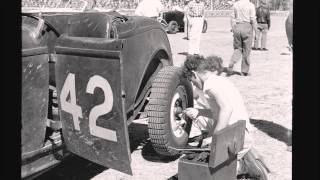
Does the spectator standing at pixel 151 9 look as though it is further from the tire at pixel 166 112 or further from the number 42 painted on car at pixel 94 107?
the number 42 painted on car at pixel 94 107

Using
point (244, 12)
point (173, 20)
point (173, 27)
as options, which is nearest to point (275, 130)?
point (244, 12)

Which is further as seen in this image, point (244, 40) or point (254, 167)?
point (244, 40)

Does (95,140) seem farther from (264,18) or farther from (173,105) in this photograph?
(264,18)

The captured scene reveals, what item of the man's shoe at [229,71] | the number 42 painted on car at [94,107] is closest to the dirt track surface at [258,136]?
the man's shoe at [229,71]

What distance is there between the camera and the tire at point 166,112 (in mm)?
4266

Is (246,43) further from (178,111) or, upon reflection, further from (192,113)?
(192,113)

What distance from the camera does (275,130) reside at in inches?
226

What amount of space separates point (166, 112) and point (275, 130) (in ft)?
6.58

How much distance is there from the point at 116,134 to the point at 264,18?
38.2 ft

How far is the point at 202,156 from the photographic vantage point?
3.64 m

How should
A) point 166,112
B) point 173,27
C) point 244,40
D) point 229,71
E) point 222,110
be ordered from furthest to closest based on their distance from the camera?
point 173,27 → point 229,71 → point 244,40 → point 166,112 → point 222,110

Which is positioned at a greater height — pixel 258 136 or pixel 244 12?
pixel 244 12
